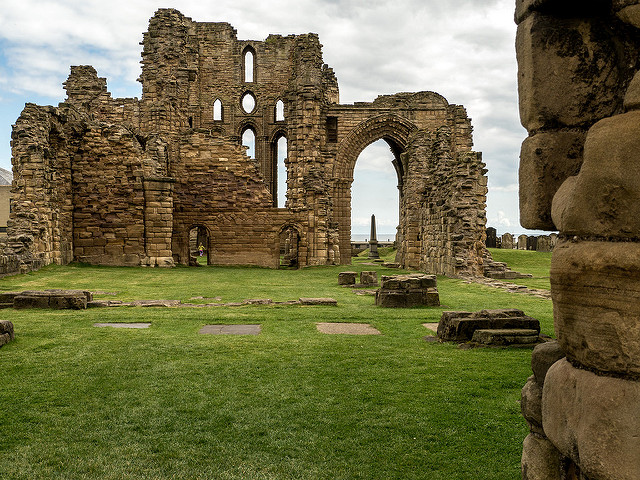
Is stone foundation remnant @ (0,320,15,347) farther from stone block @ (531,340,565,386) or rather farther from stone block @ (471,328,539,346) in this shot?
stone block @ (531,340,565,386)

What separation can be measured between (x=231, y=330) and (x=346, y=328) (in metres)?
1.49

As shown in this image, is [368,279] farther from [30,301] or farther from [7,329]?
[7,329]

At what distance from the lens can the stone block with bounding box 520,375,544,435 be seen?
2.40 metres

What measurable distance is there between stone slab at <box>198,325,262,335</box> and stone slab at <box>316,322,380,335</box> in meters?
0.83

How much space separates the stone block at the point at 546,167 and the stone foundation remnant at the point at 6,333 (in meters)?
5.50

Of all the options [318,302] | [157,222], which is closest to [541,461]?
[318,302]

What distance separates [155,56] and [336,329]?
20749 mm

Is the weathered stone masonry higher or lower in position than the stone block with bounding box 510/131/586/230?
higher

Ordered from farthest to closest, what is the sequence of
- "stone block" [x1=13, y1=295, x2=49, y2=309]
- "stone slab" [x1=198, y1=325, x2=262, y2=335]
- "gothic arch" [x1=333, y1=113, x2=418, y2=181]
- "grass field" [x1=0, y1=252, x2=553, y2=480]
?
"gothic arch" [x1=333, y1=113, x2=418, y2=181]
"stone block" [x1=13, y1=295, x2=49, y2=309]
"stone slab" [x1=198, y1=325, x2=262, y2=335]
"grass field" [x1=0, y1=252, x2=553, y2=480]

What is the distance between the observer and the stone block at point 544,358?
244 centimetres

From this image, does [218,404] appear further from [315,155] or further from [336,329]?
[315,155]

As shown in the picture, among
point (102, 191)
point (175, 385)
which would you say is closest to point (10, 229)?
point (102, 191)

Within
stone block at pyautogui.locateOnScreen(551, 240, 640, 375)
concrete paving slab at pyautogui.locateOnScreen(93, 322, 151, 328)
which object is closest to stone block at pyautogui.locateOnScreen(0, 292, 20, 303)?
concrete paving slab at pyautogui.locateOnScreen(93, 322, 151, 328)

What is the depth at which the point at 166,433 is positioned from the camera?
3465mm
